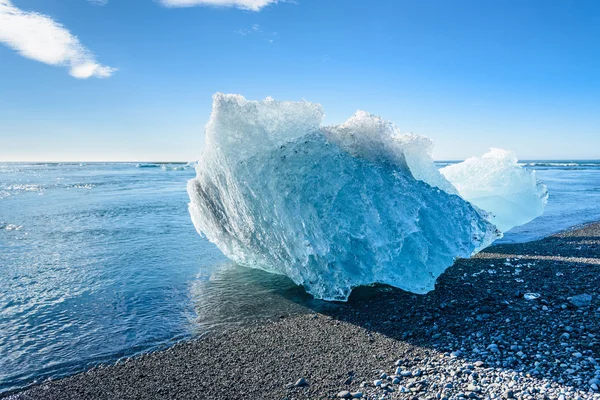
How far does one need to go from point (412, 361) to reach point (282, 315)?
10.3 ft

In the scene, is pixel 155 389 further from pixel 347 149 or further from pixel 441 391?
pixel 347 149

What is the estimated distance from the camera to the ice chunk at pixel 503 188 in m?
17.8

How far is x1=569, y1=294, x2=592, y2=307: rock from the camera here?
275 inches

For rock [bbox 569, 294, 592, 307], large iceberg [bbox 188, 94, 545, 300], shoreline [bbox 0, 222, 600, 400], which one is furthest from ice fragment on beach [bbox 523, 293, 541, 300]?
large iceberg [bbox 188, 94, 545, 300]

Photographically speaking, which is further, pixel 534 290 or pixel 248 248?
pixel 248 248

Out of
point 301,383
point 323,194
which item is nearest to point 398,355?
point 301,383

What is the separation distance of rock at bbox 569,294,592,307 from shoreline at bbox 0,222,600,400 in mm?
70

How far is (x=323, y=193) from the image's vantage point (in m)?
8.26

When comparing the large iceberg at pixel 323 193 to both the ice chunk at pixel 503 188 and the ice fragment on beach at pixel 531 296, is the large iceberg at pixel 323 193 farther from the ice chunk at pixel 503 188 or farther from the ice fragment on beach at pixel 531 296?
the ice chunk at pixel 503 188

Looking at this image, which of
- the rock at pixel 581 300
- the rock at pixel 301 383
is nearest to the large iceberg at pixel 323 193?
the rock at pixel 581 300

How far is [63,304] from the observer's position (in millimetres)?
8750

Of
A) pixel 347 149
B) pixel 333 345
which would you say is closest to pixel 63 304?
pixel 333 345

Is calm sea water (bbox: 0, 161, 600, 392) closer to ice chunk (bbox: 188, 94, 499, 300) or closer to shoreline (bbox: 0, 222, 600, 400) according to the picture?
shoreline (bbox: 0, 222, 600, 400)

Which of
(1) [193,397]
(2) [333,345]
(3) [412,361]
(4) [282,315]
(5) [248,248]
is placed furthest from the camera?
(5) [248,248]
